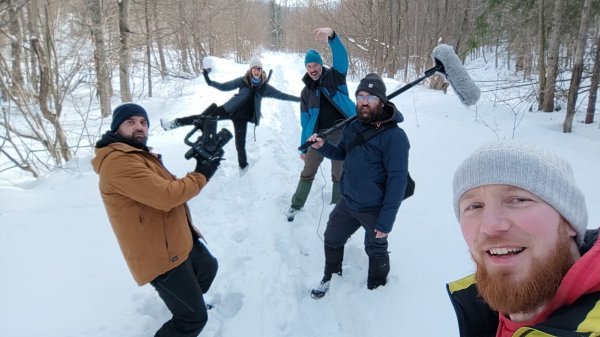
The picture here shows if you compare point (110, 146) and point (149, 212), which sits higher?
point (110, 146)

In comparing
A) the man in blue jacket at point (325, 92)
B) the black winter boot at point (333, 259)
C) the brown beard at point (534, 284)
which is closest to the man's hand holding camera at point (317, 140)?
the black winter boot at point (333, 259)

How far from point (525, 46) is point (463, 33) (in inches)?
222

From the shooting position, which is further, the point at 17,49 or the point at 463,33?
the point at 463,33

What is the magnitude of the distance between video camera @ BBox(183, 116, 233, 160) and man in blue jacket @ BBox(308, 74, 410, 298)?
102 cm

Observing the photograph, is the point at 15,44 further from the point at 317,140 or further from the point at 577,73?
the point at 577,73

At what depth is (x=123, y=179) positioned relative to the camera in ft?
6.49

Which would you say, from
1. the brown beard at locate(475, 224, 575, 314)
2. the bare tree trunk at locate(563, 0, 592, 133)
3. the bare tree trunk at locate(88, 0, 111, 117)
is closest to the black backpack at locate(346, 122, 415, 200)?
the brown beard at locate(475, 224, 575, 314)

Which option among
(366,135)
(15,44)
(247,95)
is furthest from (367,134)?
(15,44)

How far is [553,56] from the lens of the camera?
23.2ft

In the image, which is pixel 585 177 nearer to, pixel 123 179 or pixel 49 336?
pixel 123 179

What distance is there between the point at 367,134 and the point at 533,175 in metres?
1.57

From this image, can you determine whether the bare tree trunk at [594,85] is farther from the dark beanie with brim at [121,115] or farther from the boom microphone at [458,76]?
the dark beanie with brim at [121,115]

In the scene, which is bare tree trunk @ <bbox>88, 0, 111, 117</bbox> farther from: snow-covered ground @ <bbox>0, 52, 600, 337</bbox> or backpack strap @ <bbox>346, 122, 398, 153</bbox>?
backpack strap @ <bbox>346, 122, 398, 153</bbox>

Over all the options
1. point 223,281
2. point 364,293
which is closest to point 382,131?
point 364,293
